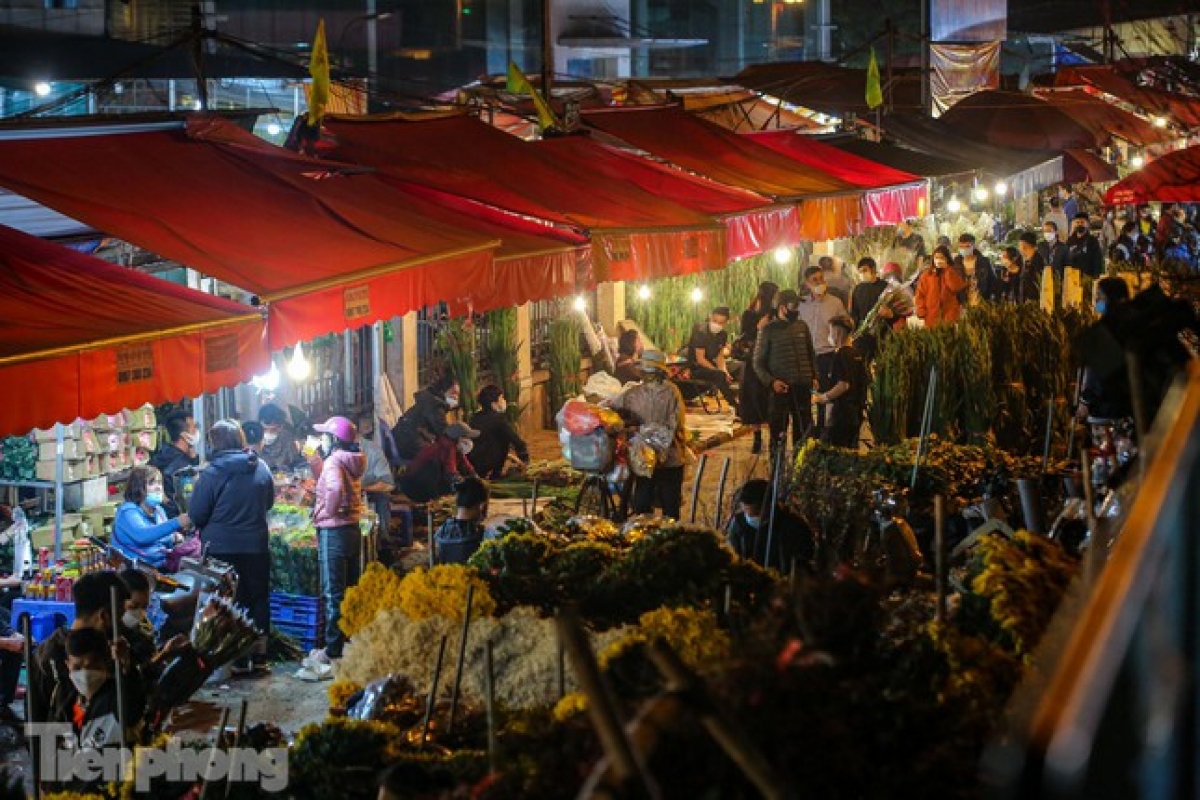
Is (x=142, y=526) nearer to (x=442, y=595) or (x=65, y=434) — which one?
A: (x=65, y=434)

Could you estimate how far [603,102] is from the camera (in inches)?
758

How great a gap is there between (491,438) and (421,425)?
889 mm

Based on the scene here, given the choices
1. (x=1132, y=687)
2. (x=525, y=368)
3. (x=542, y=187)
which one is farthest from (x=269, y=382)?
(x=1132, y=687)

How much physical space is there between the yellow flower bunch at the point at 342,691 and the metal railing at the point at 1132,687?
3450mm

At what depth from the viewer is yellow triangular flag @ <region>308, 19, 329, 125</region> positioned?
1134 centimetres

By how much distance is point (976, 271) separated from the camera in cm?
2209

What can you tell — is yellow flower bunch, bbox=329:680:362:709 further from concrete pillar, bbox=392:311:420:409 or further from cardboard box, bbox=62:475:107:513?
concrete pillar, bbox=392:311:420:409

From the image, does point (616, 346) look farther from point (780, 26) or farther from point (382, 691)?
point (780, 26)

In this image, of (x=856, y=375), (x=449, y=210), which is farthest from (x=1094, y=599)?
(x=856, y=375)

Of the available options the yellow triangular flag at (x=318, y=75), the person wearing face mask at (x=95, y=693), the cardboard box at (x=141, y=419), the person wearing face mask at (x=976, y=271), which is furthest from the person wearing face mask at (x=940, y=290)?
the person wearing face mask at (x=95, y=693)

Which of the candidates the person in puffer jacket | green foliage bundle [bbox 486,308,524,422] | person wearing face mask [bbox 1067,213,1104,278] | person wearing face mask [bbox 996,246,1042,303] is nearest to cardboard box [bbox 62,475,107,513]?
the person in puffer jacket

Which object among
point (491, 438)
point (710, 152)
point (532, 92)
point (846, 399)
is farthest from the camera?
point (710, 152)

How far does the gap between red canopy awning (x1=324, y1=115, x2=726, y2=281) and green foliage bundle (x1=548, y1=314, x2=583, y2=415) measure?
133 inches

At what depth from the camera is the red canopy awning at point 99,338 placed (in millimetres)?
6859
